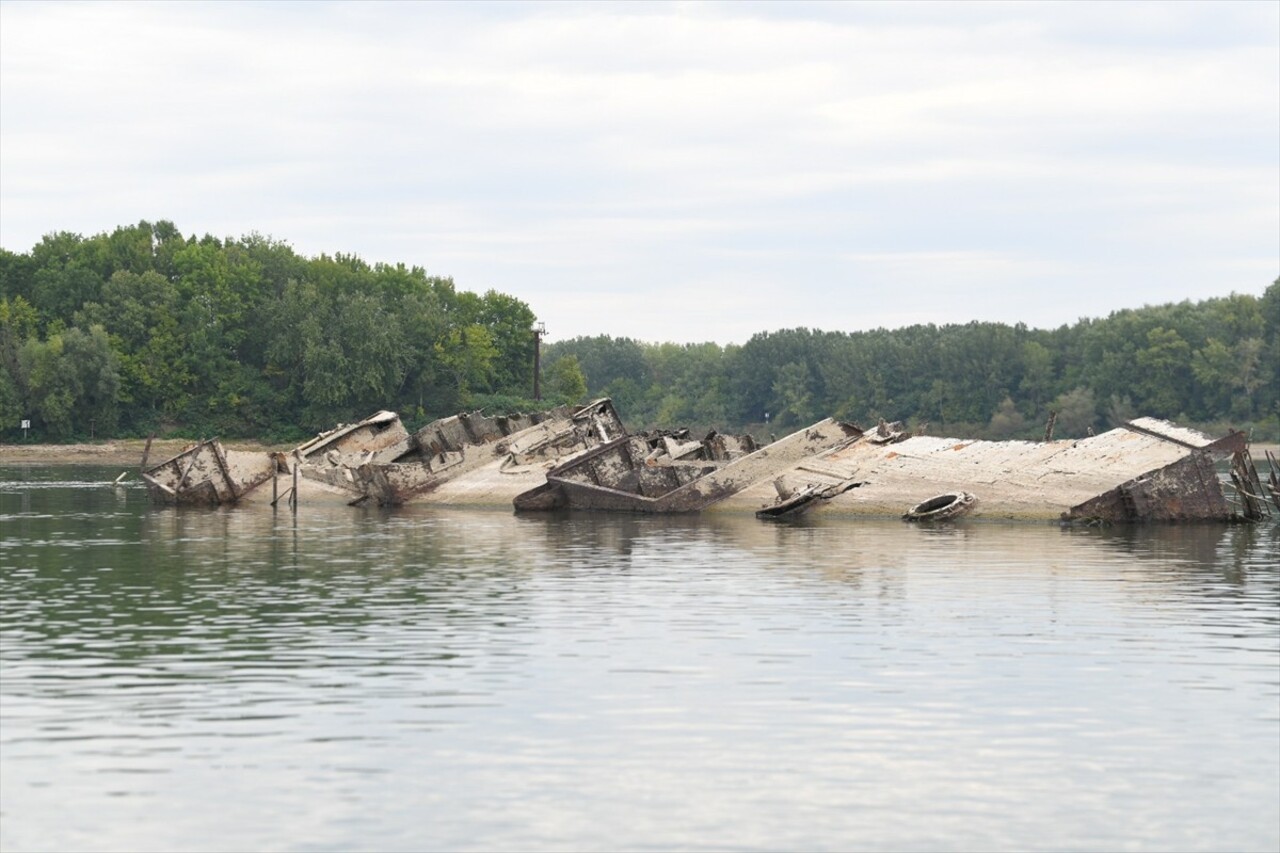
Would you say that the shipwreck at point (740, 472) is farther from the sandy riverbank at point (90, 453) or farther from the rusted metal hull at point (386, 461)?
the sandy riverbank at point (90, 453)

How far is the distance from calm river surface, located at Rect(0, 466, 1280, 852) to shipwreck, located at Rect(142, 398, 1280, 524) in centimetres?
1001

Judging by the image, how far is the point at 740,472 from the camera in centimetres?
5294

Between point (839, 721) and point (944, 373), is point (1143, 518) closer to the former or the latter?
point (839, 721)

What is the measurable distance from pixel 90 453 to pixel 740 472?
84.8 metres

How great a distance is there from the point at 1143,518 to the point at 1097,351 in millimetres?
133668

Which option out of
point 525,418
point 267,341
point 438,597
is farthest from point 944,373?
point 438,597

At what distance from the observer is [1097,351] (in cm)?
17638

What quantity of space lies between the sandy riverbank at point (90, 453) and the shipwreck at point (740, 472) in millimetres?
59075

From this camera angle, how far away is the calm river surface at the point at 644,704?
14.8 meters

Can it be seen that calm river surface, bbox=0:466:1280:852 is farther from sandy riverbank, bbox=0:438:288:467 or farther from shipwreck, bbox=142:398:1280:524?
sandy riverbank, bbox=0:438:288:467

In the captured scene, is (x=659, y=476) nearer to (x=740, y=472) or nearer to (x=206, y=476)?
(x=740, y=472)

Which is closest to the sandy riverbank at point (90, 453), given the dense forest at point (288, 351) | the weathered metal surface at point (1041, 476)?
the dense forest at point (288, 351)

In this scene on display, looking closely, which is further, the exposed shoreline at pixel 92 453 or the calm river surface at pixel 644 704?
the exposed shoreline at pixel 92 453

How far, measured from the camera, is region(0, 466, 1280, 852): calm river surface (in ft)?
48.5
